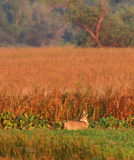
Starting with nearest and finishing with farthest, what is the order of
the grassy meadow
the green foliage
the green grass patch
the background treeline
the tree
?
the green grass patch → the grassy meadow → the green foliage → the tree → the background treeline

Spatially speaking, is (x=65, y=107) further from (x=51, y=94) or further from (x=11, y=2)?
(x=11, y=2)

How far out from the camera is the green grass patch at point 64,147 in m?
6.52

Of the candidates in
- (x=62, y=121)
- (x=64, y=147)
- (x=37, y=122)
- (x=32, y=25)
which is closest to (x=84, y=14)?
(x=62, y=121)

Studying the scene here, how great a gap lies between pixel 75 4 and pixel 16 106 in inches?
Result: 1298

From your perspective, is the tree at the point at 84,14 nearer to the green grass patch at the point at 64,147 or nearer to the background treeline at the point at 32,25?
the background treeline at the point at 32,25

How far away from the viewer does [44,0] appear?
1661 inches

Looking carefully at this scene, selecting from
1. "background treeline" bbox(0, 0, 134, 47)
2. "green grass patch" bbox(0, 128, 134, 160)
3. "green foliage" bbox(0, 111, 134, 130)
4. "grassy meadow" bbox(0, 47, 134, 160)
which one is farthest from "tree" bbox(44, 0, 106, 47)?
"green grass patch" bbox(0, 128, 134, 160)

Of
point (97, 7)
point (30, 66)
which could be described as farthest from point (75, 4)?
point (30, 66)

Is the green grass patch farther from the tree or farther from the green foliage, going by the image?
the tree

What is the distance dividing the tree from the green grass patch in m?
34.8

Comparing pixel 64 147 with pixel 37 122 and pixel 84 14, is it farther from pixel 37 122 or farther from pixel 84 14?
pixel 84 14

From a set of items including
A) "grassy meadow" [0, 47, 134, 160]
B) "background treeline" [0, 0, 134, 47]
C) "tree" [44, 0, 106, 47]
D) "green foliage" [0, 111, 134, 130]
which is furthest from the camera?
"background treeline" [0, 0, 134, 47]

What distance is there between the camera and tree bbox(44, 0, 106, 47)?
42.2 m

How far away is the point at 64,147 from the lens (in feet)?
22.6
